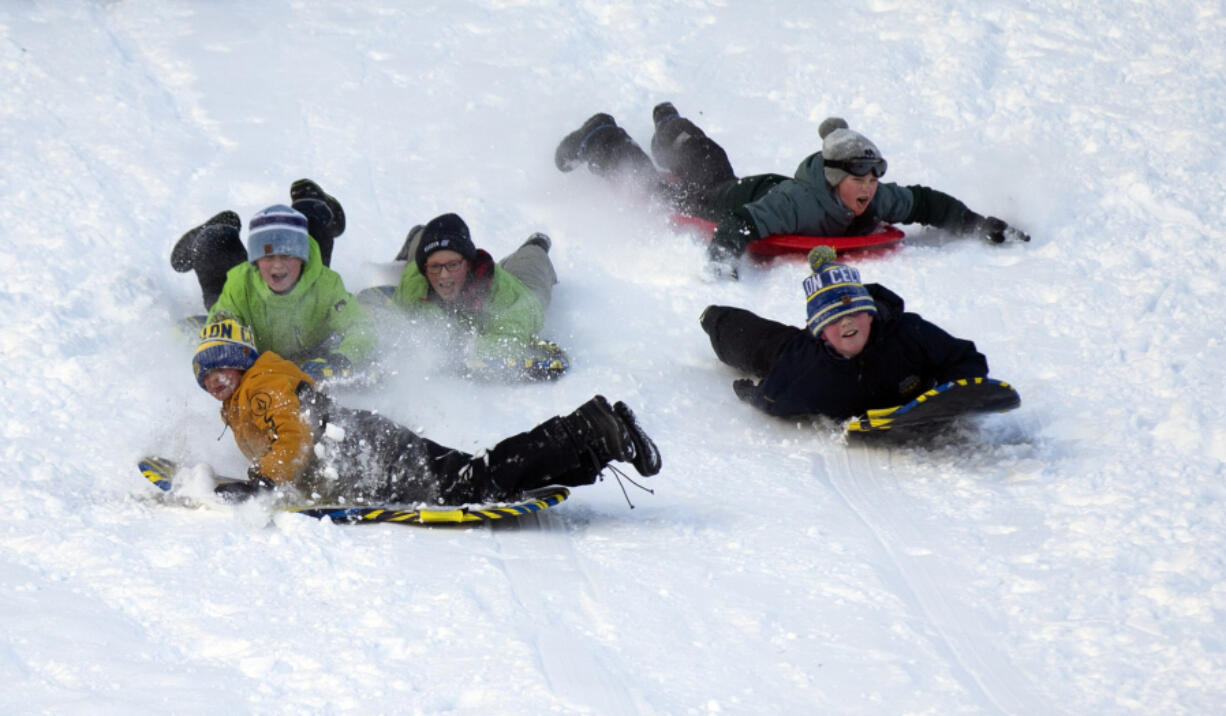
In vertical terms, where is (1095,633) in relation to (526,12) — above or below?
below

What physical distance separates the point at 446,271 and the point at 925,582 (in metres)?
2.93

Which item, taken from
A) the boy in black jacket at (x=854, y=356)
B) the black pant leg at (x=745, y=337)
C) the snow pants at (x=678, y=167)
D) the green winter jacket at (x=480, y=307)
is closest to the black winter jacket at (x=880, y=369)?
the boy in black jacket at (x=854, y=356)

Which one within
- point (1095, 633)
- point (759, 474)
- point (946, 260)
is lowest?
point (1095, 633)

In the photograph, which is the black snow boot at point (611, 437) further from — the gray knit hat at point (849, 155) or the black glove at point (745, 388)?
the gray knit hat at point (849, 155)

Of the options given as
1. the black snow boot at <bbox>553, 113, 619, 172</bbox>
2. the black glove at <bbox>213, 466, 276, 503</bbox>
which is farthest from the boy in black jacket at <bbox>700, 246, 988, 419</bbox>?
the black snow boot at <bbox>553, 113, 619, 172</bbox>

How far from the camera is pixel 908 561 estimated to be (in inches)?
150

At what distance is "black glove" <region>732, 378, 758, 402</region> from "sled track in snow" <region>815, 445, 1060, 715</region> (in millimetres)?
528

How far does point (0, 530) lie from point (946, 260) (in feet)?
15.7

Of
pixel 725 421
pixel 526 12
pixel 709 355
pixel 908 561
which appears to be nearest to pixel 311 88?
pixel 526 12

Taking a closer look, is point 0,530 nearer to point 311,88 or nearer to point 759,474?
point 759,474

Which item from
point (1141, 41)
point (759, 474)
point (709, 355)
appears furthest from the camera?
point (1141, 41)

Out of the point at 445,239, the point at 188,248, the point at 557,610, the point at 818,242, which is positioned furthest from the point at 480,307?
the point at 557,610

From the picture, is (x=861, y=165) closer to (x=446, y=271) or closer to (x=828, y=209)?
(x=828, y=209)

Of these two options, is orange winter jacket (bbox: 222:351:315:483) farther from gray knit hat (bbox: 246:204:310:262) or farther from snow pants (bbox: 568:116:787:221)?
snow pants (bbox: 568:116:787:221)
